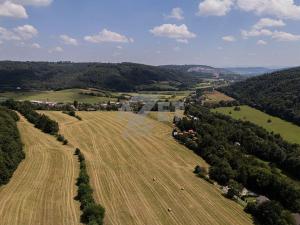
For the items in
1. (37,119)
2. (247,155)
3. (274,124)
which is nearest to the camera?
(247,155)

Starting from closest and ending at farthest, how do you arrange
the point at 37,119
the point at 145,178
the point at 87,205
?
the point at 87,205 < the point at 145,178 < the point at 37,119

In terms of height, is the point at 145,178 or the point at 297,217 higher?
the point at 145,178

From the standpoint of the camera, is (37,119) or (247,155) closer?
(247,155)

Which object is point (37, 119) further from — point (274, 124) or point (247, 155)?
point (274, 124)

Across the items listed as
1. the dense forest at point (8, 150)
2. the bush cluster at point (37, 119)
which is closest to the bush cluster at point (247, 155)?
the bush cluster at point (37, 119)

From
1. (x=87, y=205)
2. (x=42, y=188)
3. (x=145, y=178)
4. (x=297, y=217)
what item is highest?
(x=87, y=205)

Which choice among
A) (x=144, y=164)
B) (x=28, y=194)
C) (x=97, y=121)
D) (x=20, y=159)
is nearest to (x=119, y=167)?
(x=144, y=164)

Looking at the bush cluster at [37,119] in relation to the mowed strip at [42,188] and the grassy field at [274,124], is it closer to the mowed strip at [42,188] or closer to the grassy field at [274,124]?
the mowed strip at [42,188]

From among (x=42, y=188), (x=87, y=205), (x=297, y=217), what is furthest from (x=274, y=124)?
(x=87, y=205)
